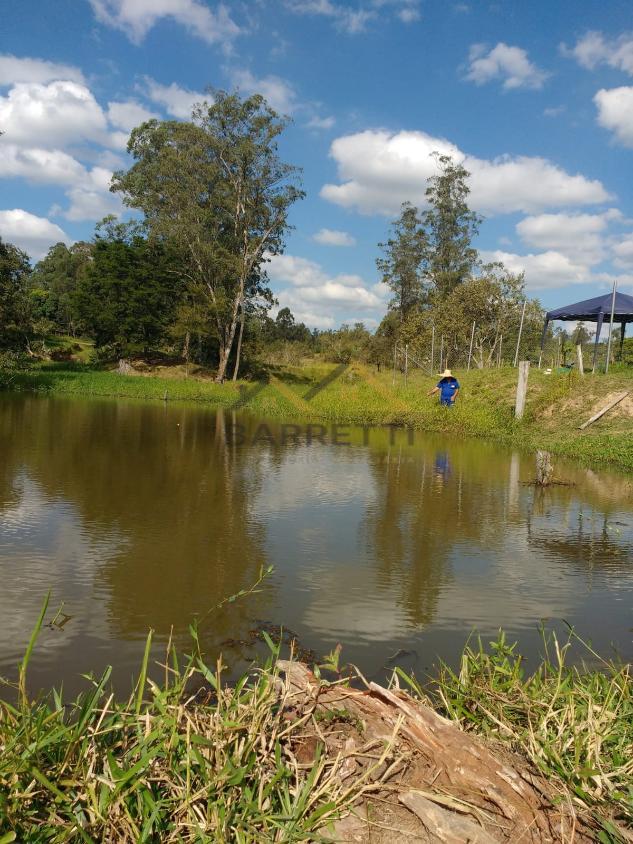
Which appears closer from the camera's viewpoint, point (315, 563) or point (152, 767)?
point (152, 767)

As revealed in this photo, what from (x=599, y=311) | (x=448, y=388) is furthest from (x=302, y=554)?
(x=599, y=311)

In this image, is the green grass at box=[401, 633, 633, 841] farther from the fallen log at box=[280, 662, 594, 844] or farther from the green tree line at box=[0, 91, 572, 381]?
the green tree line at box=[0, 91, 572, 381]

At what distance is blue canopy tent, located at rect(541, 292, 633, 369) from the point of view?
20.5 meters

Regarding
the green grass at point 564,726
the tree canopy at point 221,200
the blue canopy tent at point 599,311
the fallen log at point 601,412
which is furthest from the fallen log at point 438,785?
the tree canopy at point 221,200

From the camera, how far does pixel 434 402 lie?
19891 mm

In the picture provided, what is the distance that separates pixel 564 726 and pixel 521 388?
15.9 metres

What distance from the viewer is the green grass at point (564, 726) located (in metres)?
1.95

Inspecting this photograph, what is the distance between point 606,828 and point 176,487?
749cm

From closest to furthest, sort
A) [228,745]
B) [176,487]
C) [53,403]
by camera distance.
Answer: [228,745] < [176,487] < [53,403]

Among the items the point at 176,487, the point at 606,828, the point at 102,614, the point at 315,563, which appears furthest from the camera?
the point at 176,487

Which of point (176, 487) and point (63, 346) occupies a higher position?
point (63, 346)

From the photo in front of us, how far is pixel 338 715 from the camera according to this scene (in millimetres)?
2064

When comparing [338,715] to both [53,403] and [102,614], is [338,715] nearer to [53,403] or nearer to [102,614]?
[102,614]

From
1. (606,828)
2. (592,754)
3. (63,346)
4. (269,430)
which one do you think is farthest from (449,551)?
(63,346)
